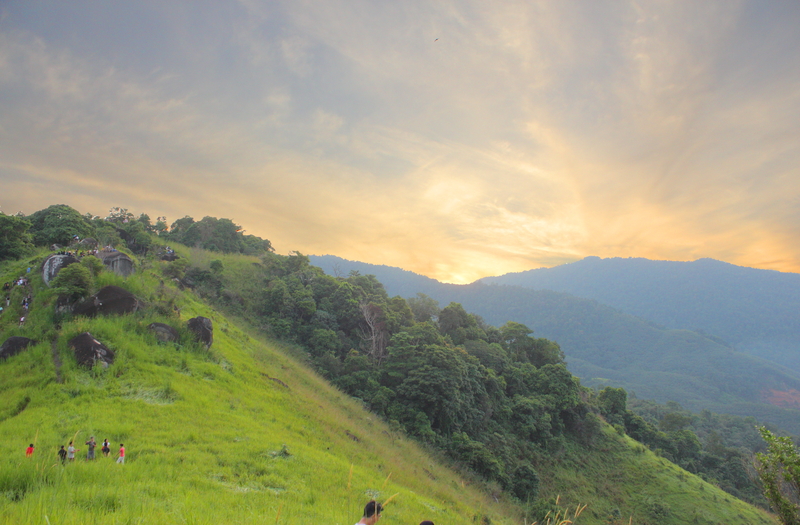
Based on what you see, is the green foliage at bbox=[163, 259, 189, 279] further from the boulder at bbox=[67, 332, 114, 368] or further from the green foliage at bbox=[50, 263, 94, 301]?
the boulder at bbox=[67, 332, 114, 368]

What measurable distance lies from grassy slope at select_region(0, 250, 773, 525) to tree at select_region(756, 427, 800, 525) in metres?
8.97

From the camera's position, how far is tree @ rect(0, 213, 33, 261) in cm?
2352

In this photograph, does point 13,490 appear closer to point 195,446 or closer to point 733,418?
point 195,446

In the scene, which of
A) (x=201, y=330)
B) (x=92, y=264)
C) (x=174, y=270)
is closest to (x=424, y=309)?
(x=174, y=270)

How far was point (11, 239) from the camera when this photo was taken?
24016mm

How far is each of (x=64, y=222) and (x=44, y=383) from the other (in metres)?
26.2

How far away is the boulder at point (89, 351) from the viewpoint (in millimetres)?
12797

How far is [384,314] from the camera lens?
38031 mm

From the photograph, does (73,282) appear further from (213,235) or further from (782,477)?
(213,235)

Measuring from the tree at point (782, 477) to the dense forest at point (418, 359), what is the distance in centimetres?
1585

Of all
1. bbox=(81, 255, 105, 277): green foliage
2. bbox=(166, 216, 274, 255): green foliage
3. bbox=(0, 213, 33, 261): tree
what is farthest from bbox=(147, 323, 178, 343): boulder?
bbox=(166, 216, 274, 255): green foliage

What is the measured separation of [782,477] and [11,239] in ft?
140

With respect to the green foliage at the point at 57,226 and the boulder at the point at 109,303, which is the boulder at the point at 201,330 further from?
the green foliage at the point at 57,226

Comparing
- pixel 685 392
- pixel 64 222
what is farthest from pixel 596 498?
pixel 685 392
